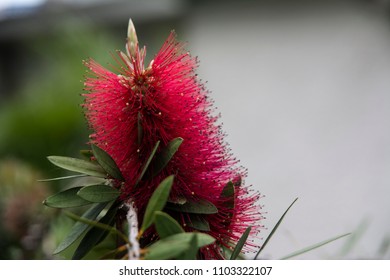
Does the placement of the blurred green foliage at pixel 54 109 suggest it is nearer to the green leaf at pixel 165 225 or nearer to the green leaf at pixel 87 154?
the green leaf at pixel 87 154

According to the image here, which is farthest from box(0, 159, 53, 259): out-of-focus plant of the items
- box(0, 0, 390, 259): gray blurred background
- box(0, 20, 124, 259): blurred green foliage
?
box(0, 0, 390, 259): gray blurred background

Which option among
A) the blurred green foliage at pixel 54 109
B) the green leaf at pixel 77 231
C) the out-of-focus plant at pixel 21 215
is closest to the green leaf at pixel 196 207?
the green leaf at pixel 77 231

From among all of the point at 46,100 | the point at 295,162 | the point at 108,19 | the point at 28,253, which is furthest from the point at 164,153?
the point at 108,19

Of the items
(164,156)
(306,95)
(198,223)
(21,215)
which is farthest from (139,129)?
(306,95)

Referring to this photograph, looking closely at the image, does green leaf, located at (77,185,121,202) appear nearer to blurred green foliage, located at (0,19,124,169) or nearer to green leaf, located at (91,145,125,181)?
green leaf, located at (91,145,125,181)

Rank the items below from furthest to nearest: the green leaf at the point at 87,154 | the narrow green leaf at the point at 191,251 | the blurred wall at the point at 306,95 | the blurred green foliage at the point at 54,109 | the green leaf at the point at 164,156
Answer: the blurred wall at the point at 306,95 < the blurred green foliage at the point at 54,109 < the green leaf at the point at 87,154 < the green leaf at the point at 164,156 < the narrow green leaf at the point at 191,251

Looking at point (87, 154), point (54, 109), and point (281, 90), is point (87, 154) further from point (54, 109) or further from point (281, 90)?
point (281, 90)

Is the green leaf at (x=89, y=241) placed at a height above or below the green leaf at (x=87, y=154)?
below
